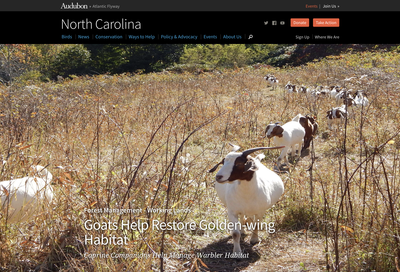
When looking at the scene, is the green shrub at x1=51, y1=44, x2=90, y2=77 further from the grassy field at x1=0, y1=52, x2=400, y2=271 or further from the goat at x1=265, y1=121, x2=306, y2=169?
the goat at x1=265, y1=121, x2=306, y2=169

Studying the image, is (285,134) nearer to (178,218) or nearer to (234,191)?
(234,191)

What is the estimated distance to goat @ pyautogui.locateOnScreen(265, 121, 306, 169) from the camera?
257 inches

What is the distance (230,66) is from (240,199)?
28042 mm

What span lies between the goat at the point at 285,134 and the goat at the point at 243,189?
278 centimetres

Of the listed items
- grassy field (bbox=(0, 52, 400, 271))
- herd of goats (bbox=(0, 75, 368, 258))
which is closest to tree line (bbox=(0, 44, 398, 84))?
grassy field (bbox=(0, 52, 400, 271))

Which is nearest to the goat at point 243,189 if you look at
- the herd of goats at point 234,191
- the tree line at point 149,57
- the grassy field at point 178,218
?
the herd of goats at point 234,191

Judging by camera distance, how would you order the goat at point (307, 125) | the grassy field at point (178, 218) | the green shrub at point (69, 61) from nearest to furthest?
the grassy field at point (178, 218), the goat at point (307, 125), the green shrub at point (69, 61)

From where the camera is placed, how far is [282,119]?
9625 mm

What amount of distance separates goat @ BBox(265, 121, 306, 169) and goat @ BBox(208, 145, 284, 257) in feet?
9.12

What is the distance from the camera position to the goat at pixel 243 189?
3.21 meters

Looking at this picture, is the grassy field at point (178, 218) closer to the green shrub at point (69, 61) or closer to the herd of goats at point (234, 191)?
the herd of goats at point (234, 191)

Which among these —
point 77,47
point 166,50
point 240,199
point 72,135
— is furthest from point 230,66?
point 240,199

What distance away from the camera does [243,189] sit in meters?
3.46

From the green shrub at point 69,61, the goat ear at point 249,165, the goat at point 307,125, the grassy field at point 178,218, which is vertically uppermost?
the green shrub at point 69,61
